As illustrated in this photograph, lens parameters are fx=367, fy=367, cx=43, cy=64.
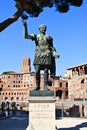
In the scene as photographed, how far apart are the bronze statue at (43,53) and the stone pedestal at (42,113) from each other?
0.90 meters

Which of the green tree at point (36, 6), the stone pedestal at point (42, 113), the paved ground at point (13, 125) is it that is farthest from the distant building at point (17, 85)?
the stone pedestal at point (42, 113)

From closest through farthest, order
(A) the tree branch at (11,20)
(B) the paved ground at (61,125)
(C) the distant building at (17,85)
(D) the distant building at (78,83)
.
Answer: (A) the tree branch at (11,20) < (B) the paved ground at (61,125) < (D) the distant building at (78,83) < (C) the distant building at (17,85)

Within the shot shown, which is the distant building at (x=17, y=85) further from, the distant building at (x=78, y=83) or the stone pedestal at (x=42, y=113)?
the stone pedestal at (x=42, y=113)

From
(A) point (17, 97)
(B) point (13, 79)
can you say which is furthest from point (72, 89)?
(B) point (13, 79)

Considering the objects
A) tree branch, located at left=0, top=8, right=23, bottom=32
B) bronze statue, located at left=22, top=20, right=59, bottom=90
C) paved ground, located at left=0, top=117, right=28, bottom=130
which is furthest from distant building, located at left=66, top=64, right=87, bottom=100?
bronze statue, located at left=22, top=20, right=59, bottom=90

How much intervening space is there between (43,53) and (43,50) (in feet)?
0.46

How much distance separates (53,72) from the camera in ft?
50.9

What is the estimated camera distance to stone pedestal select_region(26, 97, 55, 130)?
1419 centimetres

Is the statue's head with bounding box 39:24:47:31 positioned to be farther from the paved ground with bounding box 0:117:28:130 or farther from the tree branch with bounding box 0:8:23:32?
the paved ground with bounding box 0:117:28:130

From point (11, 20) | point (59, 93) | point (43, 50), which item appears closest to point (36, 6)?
point (11, 20)

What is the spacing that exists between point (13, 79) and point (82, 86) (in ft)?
185

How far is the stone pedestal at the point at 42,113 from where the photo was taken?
14188 millimetres

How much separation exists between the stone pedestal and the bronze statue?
90 cm

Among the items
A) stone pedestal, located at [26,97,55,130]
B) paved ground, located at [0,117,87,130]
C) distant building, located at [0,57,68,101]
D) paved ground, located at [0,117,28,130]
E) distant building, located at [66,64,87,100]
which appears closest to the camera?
stone pedestal, located at [26,97,55,130]
